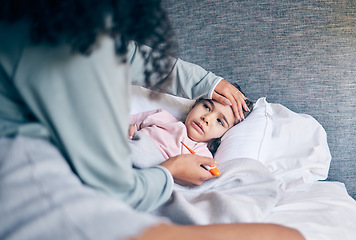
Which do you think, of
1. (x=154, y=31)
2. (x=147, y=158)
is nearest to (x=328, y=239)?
(x=147, y=158)

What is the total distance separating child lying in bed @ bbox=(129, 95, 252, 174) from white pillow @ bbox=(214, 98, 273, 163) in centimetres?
5

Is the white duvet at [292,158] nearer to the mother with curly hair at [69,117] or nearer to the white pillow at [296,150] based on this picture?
the white pillow at [296,150]

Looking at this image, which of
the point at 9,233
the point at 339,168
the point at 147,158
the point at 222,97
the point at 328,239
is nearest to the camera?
the point at 9,233

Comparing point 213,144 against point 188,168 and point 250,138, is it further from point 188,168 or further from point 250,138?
point 188,168

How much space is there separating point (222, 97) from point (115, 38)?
32.2 inches

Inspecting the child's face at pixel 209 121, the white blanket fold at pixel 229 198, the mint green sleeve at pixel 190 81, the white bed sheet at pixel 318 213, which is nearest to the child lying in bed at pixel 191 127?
the child's face at pixel 209 121

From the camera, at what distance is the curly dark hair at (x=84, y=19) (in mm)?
461

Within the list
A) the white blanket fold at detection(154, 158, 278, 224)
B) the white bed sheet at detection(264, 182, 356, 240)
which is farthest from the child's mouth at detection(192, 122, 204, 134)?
the white bed sheet at detection(264, 182, 356, 240)

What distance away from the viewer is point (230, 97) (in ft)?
4.18

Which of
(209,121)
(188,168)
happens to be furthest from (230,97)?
(188,168)

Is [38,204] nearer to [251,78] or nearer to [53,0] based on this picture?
[53,0]

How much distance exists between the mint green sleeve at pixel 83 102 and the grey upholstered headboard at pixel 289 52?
A: 101cm

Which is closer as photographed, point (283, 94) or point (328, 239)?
point (328, 239)

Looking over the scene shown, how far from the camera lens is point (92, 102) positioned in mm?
503
